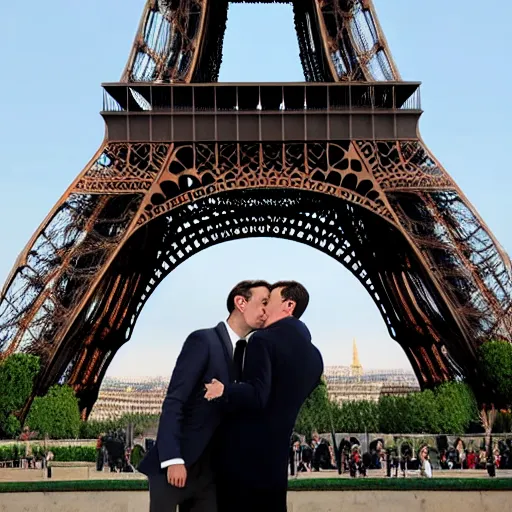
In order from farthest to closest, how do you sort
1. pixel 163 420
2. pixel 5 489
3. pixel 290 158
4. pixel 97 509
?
1. pixel 290 158
2. pixel 5 489
3. pixel 97 509
4. pixel 163 420

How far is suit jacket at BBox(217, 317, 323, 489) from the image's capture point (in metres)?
7.93

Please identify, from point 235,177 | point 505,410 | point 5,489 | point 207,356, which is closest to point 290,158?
point 235,177

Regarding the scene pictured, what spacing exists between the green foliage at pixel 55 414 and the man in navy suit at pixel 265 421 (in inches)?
1215

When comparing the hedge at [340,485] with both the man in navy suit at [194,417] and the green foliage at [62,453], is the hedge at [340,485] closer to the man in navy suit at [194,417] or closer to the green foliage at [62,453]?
the green foliage at [62,453]

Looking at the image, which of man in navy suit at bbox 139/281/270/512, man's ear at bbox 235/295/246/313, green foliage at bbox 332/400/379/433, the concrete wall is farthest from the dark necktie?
green foliage at bbox 332/400/379/433

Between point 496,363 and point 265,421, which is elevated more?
point 496,363

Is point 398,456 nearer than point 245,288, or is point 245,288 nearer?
point 245,288

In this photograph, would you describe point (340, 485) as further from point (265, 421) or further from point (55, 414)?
point (265, 421)

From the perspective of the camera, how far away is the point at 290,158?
37.0 meters

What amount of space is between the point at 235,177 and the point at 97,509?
16.0m

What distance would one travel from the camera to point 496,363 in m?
35.8

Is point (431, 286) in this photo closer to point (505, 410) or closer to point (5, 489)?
point (505, 410)

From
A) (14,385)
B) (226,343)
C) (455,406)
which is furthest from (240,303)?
(455,406)

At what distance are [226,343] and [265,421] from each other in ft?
2.15
